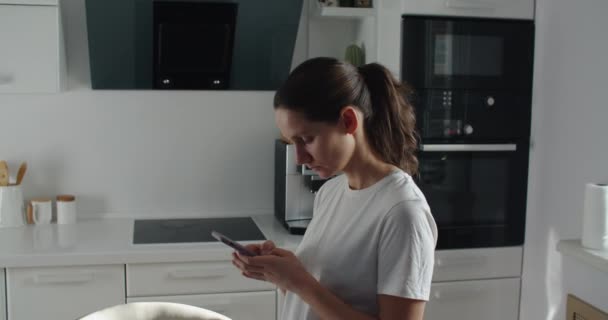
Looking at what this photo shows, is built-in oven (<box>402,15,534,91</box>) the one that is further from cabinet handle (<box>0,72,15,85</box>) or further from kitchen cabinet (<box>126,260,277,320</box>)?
cabinet handle (<box>0,72,15,85</box>)

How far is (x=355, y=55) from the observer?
289 centimetres

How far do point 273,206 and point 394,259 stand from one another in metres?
1.93

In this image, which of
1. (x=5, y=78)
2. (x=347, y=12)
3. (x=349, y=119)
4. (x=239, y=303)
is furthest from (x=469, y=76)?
(x=5, y=78)

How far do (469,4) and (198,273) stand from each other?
1454 mm

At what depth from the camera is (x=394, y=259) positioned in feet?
4.17

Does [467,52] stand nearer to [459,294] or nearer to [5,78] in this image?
[459,294]

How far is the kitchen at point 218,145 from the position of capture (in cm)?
252

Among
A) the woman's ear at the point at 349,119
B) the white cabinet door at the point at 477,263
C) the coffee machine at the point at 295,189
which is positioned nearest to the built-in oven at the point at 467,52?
the coffee machine at the point at 295,189

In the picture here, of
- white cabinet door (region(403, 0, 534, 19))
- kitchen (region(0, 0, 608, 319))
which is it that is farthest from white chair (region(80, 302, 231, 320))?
white cabinet door (region(403, 0, 534, 19))

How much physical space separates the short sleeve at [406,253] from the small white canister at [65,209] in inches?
74.7

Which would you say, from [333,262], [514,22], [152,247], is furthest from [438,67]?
[333,262]

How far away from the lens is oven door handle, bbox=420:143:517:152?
8.89 feet

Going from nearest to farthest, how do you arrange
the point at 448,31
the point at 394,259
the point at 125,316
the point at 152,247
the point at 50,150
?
the point at 394,259
the point at 125,316
the point at 152,247
the point at 448,31
the point at 50,150

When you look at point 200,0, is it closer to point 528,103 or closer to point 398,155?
point 528,103
